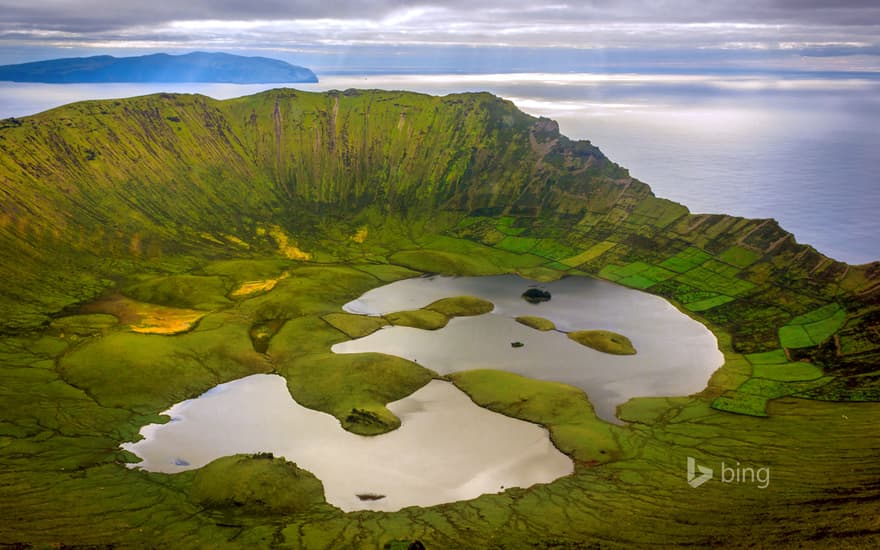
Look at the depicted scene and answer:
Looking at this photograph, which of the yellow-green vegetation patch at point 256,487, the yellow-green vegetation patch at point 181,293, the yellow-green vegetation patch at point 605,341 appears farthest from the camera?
the yellow-green vegetation patch at point 181,293

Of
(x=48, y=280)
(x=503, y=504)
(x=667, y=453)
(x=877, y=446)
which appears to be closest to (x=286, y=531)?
(x=503, y=504)

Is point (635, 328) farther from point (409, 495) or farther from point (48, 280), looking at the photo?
point (48, 280)

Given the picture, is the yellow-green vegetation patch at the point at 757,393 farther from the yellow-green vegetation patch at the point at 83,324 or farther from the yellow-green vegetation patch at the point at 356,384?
the yellow-green vegetation patch at the point at 83,324

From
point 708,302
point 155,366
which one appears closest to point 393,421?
point 155,366

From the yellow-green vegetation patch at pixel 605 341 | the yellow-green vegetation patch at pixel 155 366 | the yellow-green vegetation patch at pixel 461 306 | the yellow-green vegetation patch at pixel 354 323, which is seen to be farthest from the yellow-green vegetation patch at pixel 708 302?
the yellow-green vegetation patch at pixel 155 366

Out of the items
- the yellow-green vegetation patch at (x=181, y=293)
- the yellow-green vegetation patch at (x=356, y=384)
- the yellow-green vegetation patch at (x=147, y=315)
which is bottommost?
the yellow-green vegetation patch at (x=356, y=384)

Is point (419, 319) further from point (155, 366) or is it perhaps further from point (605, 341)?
point (155, 366)

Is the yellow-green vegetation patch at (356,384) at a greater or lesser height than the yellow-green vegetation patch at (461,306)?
lesser
